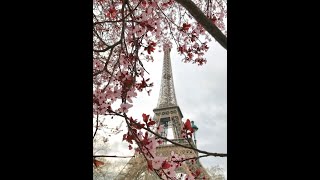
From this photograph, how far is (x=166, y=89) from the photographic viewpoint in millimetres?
10953

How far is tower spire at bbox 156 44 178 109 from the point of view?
34.2 ft

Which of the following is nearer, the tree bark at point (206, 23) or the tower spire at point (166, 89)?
the tree bark at point (206, 23)

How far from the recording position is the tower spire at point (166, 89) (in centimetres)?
1041

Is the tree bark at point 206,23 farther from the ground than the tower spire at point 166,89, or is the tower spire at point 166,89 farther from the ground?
the tower spire at point 166,89

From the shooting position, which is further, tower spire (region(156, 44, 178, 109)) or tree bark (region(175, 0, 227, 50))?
tower spire (region(156, 44, 178, 109))

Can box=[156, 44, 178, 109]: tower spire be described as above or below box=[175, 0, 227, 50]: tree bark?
above

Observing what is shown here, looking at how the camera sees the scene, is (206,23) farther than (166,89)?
No

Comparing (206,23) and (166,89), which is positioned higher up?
(166,89)
